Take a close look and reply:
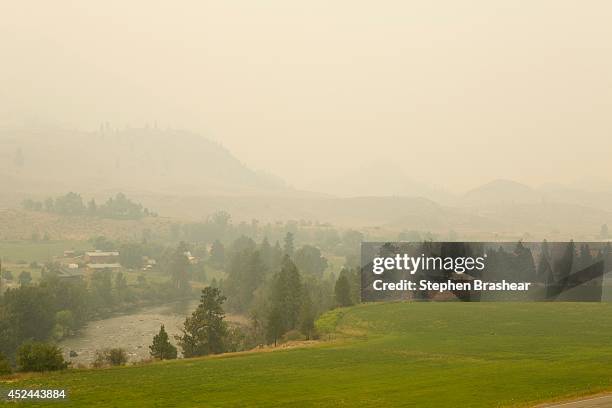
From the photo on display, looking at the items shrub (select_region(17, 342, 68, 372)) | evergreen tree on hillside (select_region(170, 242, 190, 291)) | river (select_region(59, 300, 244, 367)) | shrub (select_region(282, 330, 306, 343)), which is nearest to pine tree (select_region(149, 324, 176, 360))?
shrub (select_region(17, 342, 68, 372))

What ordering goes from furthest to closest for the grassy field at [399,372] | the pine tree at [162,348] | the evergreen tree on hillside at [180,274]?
the evergreen tree on hillside at [180,274] < the pine tree at [162,348] < the grassy field at [399,372]

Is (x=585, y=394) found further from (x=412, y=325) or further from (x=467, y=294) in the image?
(x=467, y=294)

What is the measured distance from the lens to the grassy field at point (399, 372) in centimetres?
4622

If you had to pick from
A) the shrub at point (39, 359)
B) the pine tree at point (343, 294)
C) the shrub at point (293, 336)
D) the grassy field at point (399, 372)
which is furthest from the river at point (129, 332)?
the grassy field at point (399, 372)

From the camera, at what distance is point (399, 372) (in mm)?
57344

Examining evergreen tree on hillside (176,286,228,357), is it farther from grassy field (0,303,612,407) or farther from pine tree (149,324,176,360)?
grassy field (0,303,612,407)

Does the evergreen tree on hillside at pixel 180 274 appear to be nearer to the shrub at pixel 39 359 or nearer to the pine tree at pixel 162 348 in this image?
the pine tree at pixel 162 348

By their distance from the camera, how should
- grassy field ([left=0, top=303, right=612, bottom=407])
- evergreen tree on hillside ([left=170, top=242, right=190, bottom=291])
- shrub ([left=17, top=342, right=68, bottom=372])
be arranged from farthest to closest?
evergreen tree on hillside ([left=170, top=242, right=190, bottom=291]) → shrub ([left=17, top=342, right=68, bottom=372]) → grassy field ([left=0, top=303, right=612, bottom=407])

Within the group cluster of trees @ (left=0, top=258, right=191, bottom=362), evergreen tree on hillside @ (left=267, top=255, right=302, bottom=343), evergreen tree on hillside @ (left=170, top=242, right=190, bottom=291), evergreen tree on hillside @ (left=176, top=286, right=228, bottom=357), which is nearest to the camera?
evergreen tree on hillside @ (left=176, top=286, right=228, bottom=357)

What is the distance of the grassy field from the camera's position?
46219 millimetres

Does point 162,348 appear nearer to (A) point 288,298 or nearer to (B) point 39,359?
(B) point 39,359

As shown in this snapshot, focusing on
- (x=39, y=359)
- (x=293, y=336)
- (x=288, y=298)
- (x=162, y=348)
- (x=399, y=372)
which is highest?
(x=399, y=372)

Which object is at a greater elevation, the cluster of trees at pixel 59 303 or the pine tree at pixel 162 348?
the pine tree at pixel 162 348

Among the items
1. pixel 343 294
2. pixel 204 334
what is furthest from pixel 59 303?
pixel 343 294
